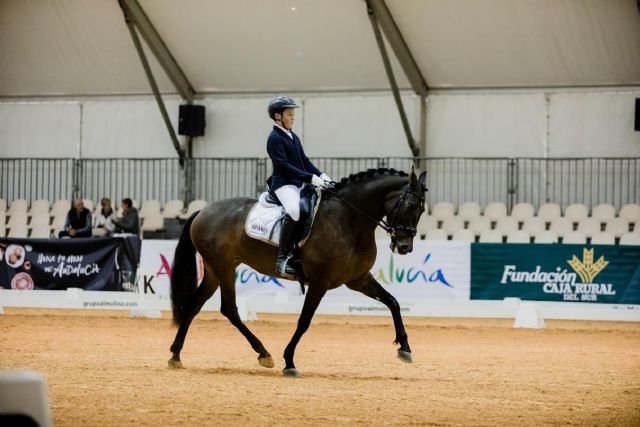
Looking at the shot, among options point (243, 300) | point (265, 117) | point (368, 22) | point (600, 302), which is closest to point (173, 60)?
point (265, 117)

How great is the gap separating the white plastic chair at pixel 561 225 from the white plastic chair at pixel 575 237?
64 centimetres

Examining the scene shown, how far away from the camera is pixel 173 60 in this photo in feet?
84.1

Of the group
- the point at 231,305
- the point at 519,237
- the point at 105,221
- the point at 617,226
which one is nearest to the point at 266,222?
the point at 231,305

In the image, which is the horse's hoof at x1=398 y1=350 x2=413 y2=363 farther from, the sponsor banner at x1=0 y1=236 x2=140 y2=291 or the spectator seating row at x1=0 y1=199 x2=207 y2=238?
the spectator seating row at x1=0 y1=199 x2=207 y2=238

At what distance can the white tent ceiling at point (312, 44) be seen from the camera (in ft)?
72.5

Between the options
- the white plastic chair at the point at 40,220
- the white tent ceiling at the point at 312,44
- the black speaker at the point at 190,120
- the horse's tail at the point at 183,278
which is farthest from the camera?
the black speaker at the point at 190,120

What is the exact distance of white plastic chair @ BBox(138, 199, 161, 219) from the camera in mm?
25406

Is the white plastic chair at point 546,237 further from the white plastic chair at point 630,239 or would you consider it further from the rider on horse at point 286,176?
the rider on horse at point 286,176

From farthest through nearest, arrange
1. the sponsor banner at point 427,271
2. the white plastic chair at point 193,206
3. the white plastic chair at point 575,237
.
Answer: the white plastic chair at point 193,206 < the white plastic chair at point 575,237 < the sponsor banner at point 427,271

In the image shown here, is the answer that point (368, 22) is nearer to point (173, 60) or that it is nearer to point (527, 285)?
point (173, 60)

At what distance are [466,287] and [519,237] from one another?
3.79m

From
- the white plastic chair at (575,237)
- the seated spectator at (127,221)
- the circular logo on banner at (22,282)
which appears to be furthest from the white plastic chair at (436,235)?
the circular logo on banner at (22,282)

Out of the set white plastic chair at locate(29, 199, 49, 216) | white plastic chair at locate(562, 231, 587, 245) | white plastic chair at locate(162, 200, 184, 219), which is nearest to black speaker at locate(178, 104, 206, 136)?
white plastic chair at locate(162, 200, 184, 219)

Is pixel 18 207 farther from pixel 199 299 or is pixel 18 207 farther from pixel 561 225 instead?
pixel 199 299
